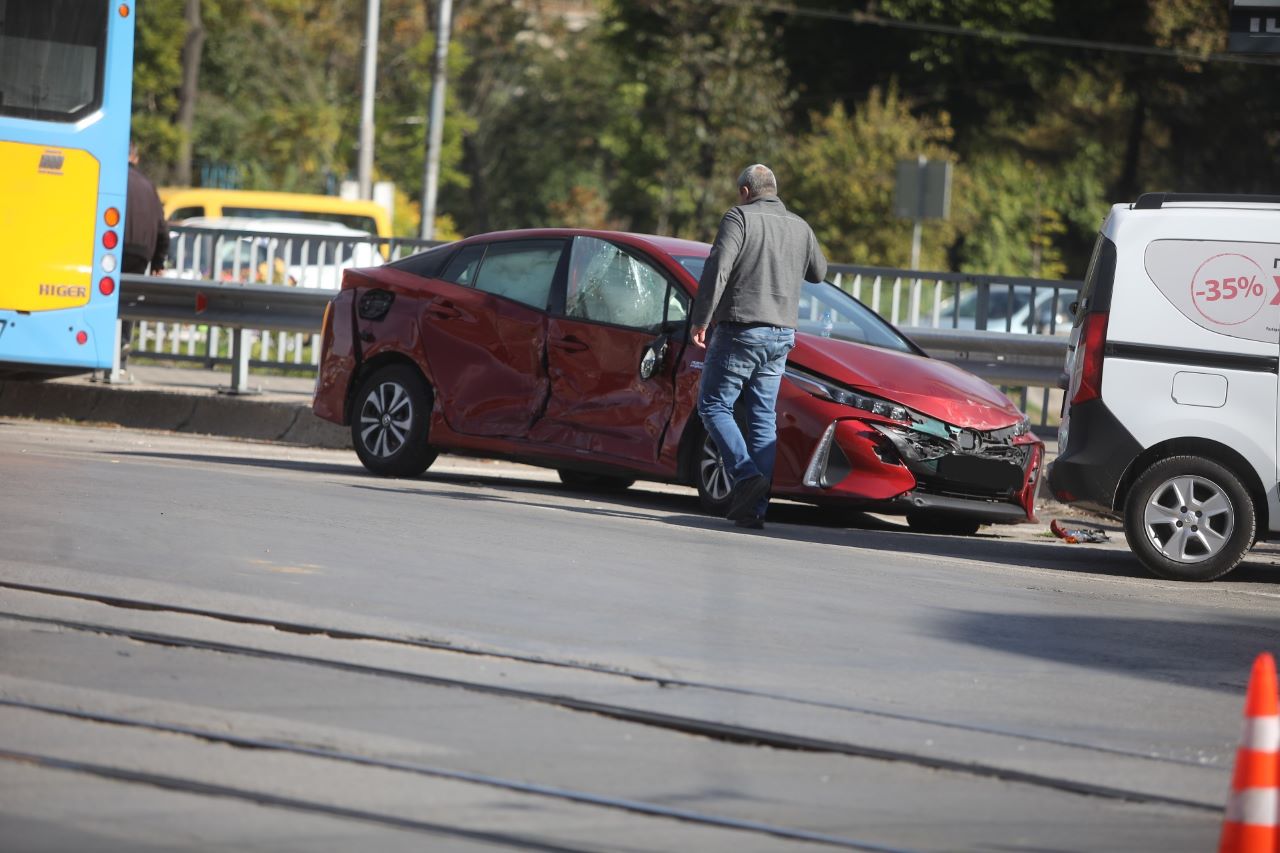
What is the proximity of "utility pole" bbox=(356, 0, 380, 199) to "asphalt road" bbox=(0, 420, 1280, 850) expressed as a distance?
941 inches

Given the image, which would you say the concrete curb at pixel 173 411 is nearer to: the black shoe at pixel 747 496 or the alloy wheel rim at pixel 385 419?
the alloy wheel rim at pixel 385 419

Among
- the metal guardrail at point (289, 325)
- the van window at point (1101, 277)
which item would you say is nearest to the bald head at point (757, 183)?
the van window at point (1101, 277)

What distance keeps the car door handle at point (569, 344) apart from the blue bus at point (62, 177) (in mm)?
4816

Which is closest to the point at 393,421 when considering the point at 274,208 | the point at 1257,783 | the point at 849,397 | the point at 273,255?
the point at 849,397

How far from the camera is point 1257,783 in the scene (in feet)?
14.2

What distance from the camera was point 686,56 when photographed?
43812 mm

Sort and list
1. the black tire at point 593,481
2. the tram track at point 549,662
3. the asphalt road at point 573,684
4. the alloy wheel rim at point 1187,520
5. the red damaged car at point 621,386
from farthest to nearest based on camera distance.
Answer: the black tire at point 593,481 < the red damaged car at point 621,386 < the alloy wheel rim at point 1187,520 < the tram track at point 549,662 < the asphalt road at point 573,684

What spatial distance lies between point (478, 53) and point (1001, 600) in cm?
5314

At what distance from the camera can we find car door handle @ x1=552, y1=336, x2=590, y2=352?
11.3 metres

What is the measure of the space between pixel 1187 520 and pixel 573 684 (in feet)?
14.7

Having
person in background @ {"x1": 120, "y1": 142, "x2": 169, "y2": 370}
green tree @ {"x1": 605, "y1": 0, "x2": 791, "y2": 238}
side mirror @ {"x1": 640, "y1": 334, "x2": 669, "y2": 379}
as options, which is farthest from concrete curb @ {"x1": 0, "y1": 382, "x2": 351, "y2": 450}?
green tree @ {"x1": 605, "y1": 0, "x2": 791, "y2": 238}

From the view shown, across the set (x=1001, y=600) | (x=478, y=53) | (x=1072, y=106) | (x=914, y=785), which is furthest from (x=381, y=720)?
(x=478, y=53)

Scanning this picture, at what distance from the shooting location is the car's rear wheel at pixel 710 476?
10852 millimetres

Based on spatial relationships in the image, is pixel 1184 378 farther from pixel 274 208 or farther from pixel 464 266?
pixel 274 208
